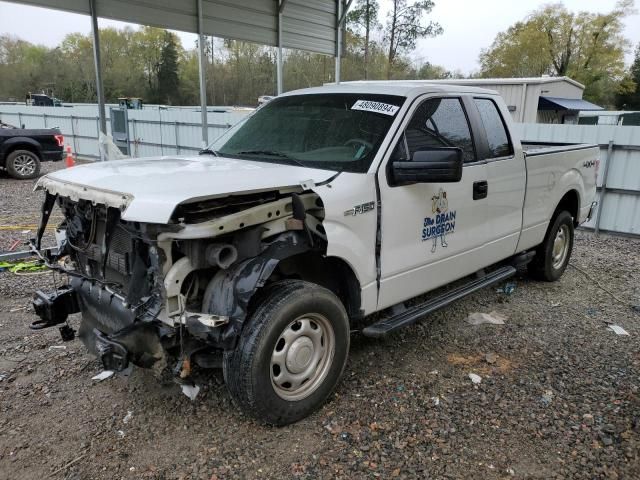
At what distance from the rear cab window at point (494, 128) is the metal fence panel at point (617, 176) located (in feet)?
14.0

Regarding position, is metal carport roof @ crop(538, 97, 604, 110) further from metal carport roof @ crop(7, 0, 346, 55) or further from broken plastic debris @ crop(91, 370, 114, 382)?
broken plastic debris @ crop(91, 370, 114, 382)

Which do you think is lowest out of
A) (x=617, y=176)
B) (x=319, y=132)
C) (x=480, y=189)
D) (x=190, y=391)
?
(x=190, y=391)

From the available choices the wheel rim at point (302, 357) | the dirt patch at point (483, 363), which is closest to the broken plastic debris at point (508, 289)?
the dirt patch at point (483, 363)

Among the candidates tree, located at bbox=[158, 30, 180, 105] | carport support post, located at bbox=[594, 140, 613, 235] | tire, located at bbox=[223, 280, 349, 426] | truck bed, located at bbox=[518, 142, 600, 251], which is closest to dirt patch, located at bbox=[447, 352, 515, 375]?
tire, located at bbox=[223, 280, 349, 426]

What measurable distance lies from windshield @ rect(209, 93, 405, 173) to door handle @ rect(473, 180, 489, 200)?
1010 mm

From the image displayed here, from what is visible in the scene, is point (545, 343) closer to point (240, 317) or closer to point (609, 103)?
point (240, 317)

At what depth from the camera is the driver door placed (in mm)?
3586

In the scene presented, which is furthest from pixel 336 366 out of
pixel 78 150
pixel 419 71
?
pixel 419 71

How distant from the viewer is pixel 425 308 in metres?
4.05

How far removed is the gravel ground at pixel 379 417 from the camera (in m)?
2.89

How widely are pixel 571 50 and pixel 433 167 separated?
59856 mm

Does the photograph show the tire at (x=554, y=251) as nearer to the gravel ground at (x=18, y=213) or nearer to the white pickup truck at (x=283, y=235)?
the white pickup truck at (x=283, y=235)

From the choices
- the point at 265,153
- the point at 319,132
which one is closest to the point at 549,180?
the point at 319,132

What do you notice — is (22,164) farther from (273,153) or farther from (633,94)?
(633,94)
